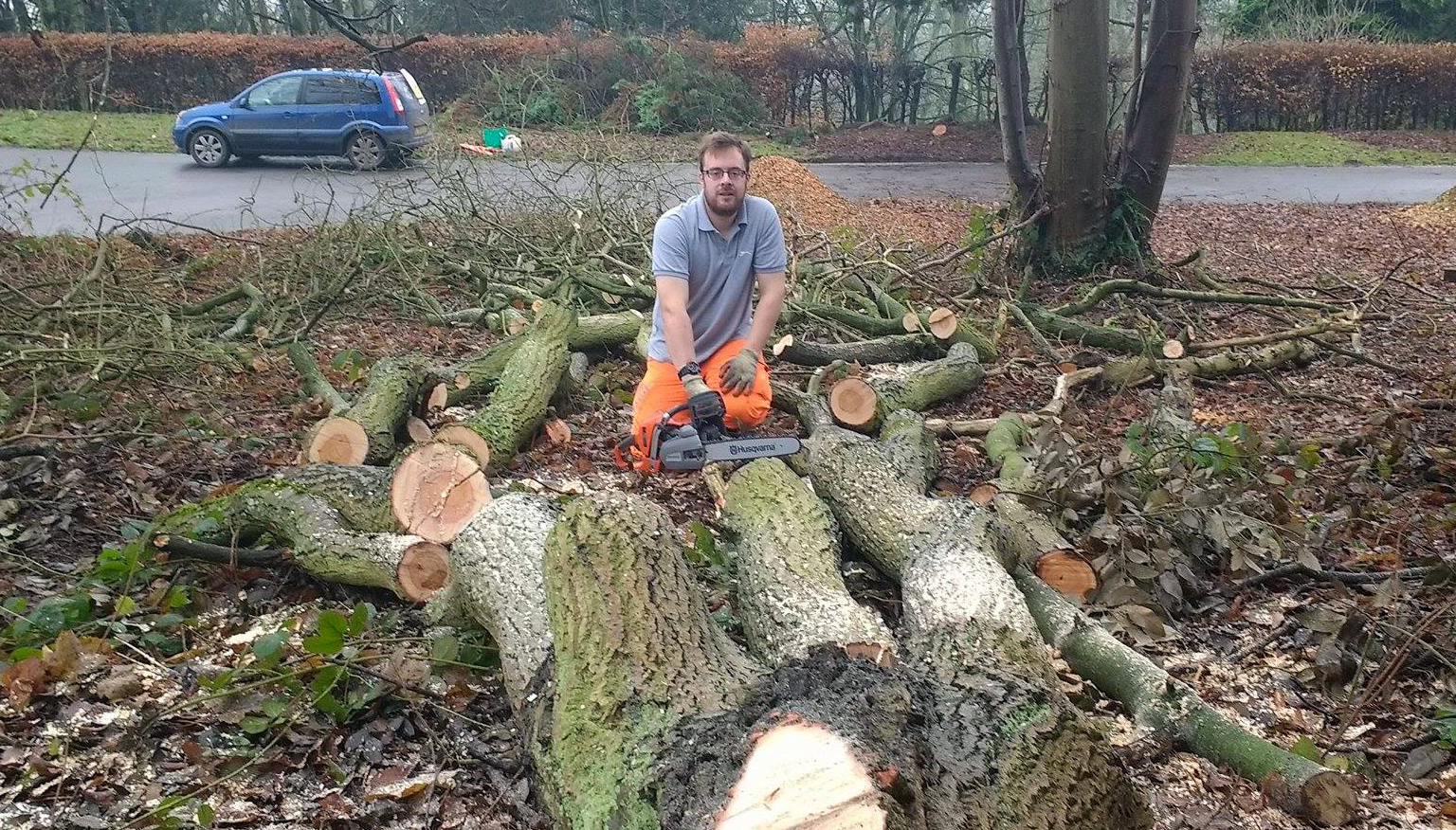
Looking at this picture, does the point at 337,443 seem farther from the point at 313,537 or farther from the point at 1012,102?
the point at 1012,102

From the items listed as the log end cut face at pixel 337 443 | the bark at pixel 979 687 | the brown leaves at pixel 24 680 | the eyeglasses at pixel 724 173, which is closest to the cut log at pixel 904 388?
the eyeglasses at pixel 724 173

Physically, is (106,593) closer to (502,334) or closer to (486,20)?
(502,334)

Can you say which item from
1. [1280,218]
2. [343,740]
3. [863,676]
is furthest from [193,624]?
[1280,218]

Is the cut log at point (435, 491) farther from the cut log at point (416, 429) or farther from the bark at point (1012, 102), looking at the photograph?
the bark at point (1012, 102)

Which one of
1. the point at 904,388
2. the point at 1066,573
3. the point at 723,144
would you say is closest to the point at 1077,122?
the point at 904,388

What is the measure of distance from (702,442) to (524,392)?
1.45 meters

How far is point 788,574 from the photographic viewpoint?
316cm

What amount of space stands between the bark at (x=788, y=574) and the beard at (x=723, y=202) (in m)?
1.24

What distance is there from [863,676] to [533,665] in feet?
2.93

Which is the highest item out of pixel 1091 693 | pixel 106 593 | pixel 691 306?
pixel 691 306

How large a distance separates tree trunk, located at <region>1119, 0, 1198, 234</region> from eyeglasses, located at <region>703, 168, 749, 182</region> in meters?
4.66

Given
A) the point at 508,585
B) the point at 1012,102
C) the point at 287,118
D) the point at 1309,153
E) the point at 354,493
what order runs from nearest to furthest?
the point at 508,585
the point at 354,493
the point at 1012,102
the point at 287,118
the point at 1309,153

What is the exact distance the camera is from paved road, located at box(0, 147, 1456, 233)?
913 cm

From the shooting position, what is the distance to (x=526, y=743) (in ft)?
8.63
